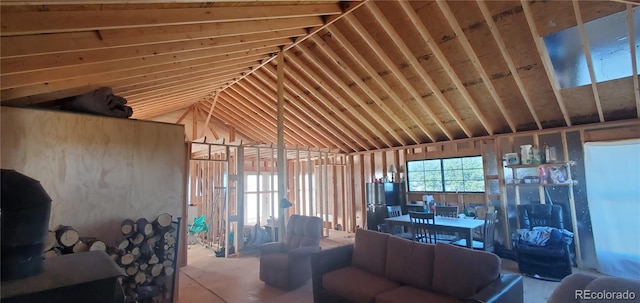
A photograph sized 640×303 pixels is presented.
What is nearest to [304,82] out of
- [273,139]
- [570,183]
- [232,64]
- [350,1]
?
[232,64]

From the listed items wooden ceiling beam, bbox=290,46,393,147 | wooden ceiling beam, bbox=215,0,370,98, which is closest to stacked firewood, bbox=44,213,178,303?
wooden ceiling beam, bbox=215,0,370,98

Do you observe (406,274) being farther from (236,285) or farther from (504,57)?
(504,57)

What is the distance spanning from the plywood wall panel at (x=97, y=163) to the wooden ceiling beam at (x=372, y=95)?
268cm

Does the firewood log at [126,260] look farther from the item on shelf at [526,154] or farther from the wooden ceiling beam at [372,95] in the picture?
the item on shelf at [526,154]

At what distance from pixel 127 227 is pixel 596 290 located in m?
4.18

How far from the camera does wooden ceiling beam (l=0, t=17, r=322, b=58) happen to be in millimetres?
2070

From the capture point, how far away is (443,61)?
429cm

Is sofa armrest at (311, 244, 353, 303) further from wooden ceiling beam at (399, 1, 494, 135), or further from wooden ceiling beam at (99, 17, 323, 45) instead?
wooden ceiling beam at (399, 1, 494, 135)

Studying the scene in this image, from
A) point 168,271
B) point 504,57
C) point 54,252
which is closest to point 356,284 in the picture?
point 168,271

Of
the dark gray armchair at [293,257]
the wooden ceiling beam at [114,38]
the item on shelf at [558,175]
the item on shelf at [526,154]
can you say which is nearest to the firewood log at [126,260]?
the dark gray armchair at [293,257]

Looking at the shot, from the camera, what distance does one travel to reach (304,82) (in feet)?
19.4

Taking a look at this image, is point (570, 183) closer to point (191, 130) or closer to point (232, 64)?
point (232, 64)

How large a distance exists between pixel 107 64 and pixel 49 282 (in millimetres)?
2151

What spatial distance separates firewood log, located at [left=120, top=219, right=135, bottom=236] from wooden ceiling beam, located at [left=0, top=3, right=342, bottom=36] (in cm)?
212
